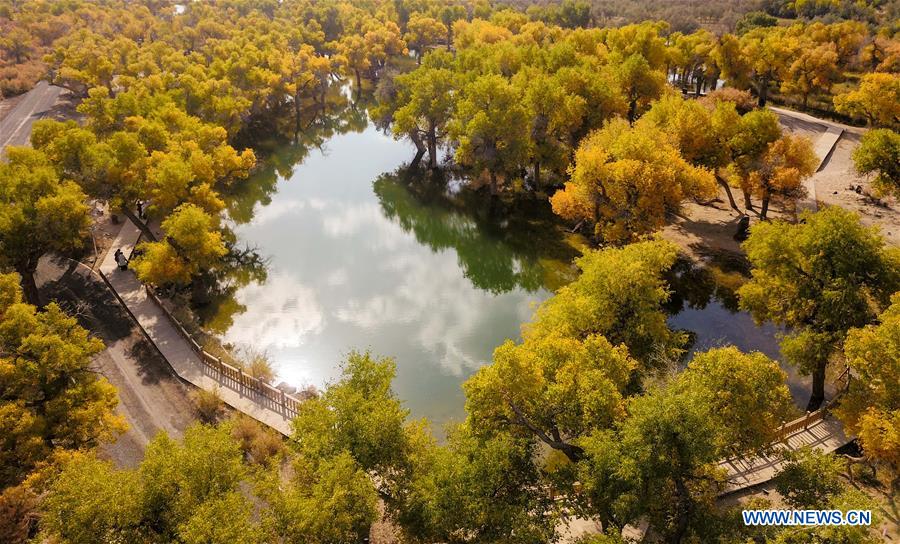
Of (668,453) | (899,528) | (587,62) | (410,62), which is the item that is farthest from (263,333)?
(410,62)

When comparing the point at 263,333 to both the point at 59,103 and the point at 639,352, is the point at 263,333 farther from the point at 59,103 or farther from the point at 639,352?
the point at 59,103

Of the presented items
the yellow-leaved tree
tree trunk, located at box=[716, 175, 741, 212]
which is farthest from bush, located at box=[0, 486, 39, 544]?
tree trunk, located at box=[716, 175, 741, 212]

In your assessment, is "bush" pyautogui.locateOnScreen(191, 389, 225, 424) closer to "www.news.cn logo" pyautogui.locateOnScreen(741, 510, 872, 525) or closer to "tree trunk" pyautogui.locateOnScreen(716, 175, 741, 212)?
"www.news.cn logo" pyautogui.locateOnScreen(741, 510, 872, 525)

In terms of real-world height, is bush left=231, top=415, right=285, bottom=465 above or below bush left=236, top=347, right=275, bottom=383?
above

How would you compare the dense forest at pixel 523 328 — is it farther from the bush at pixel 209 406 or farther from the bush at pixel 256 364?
the bush at pixel 256 364

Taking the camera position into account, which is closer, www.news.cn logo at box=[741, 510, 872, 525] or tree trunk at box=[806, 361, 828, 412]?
www.news.cn logo at box=[741, 510, 872, 525]
